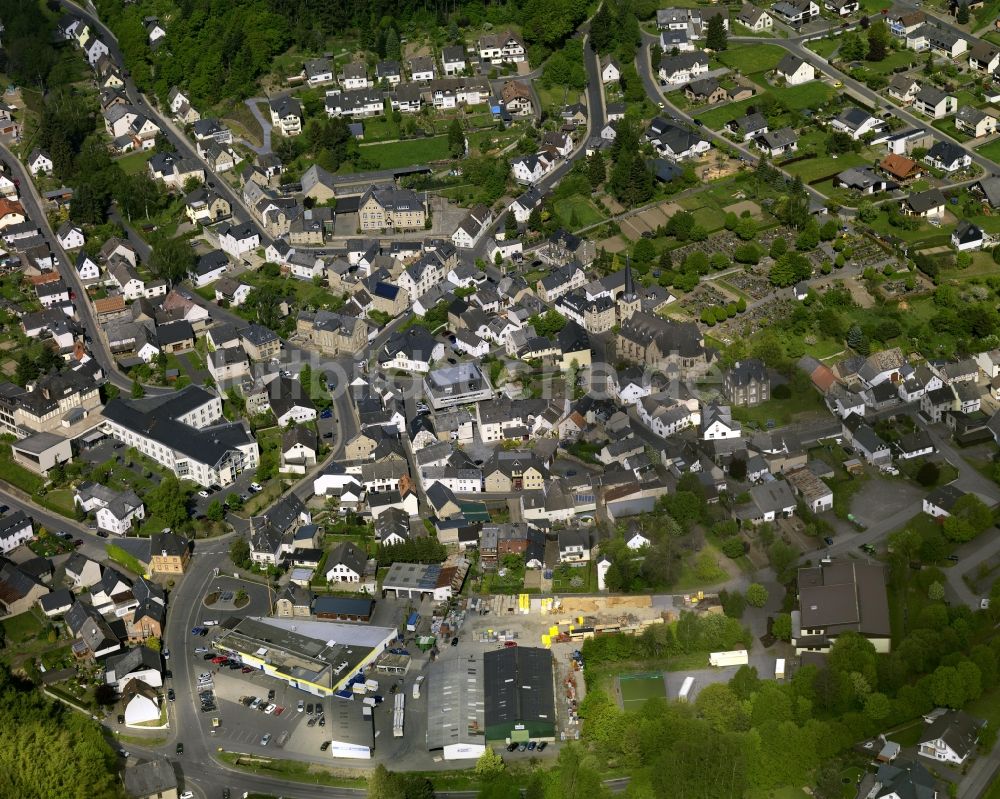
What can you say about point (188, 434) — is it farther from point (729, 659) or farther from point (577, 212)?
point (577, 212)

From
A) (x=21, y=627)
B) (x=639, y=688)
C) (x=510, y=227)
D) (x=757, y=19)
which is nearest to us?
(x=639, y=688)

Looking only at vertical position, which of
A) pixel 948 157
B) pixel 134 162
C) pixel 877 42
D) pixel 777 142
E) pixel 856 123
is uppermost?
pixel 877 42

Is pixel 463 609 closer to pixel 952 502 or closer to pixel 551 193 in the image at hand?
pixel 952 502

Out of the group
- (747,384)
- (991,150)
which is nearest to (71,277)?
(747,384)

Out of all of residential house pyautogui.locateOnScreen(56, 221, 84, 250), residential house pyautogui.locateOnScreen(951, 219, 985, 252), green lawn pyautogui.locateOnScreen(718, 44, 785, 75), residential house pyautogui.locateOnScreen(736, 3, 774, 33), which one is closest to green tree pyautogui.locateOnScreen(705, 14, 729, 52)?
green lawn pyautogui.locateOnScreen(718, 44, 785, 75)

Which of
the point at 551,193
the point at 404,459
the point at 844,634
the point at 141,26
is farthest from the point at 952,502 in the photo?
the point at 141,26
